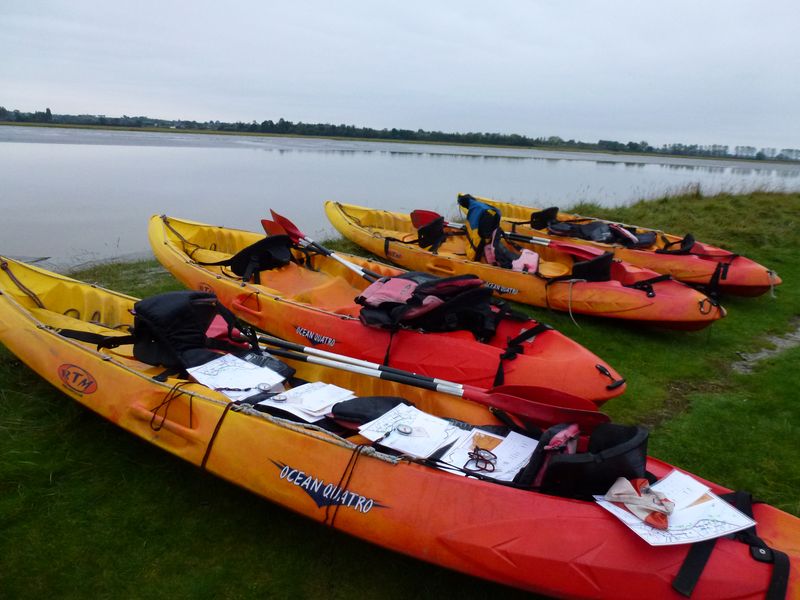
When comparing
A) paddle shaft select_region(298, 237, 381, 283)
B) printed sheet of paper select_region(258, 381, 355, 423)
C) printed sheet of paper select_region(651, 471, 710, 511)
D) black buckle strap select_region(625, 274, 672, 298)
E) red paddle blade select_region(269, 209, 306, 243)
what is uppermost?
red paddle blade select_region(269, 209, 306, 243)

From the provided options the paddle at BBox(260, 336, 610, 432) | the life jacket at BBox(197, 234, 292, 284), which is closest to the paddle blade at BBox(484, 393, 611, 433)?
the paddle at BBox(260, 336, 610, 432)

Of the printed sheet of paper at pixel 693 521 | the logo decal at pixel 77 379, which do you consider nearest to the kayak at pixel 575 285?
the printed sheet of paper at pixel 693 521

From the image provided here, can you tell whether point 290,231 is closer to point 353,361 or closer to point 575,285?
point 353,361

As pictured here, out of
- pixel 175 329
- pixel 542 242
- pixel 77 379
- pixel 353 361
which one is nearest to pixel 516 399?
pixel 353 361

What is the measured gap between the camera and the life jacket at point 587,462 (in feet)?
7.93

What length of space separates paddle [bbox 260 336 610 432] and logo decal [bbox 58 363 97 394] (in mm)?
1385

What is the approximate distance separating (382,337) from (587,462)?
88.2 inches

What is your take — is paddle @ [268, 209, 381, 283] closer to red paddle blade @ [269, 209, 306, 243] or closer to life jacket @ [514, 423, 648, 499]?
red paddle blade @ [269, 209, 306, 243]

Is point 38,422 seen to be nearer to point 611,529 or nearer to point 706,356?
point 611,529

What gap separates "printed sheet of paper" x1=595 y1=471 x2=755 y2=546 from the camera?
219 cm

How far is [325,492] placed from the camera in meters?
2.63

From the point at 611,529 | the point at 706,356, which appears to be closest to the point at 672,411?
the point at 706,356

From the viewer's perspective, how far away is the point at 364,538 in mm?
2543

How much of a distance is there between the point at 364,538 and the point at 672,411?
122 inches
